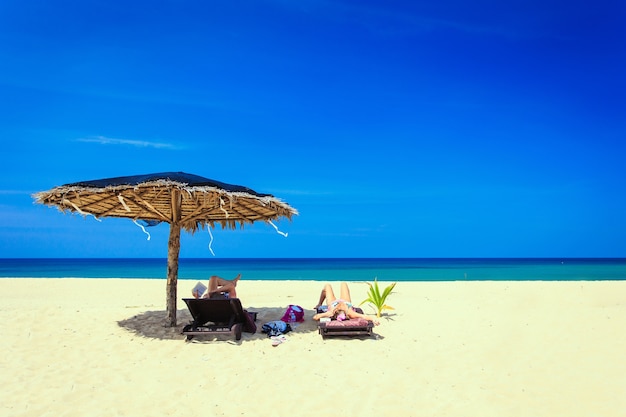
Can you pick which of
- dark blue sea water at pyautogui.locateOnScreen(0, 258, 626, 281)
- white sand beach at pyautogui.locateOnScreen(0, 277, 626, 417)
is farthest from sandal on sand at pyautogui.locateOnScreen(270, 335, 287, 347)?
dark blue sea water at pyautogui.locateOnScreen(0, 258, 626, 281)

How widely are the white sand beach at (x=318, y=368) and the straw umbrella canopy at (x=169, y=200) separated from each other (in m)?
1.83

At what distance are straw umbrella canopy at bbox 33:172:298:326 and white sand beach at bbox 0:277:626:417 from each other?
1.83m

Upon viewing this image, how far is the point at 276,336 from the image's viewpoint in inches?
263

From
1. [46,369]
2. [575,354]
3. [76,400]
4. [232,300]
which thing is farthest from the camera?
[232,300]

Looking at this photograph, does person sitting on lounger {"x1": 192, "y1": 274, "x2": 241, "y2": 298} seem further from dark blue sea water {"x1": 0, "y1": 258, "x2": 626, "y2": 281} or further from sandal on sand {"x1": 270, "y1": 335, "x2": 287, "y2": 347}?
dark blue sea water {"x1": 0, "y1": 258, "x2": 626, "y2": 281}

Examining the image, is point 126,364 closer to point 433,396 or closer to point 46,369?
point 46,369

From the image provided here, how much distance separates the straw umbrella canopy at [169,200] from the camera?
6512 mm

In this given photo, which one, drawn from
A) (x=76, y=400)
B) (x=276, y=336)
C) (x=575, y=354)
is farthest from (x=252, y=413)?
(x=575, y=354)

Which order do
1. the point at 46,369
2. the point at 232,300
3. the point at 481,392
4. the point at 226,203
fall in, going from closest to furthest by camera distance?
the point at 481,392 < the point at 46,369 < the point at 232,300 < the point at 226,203

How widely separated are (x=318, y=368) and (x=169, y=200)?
434 centimetres

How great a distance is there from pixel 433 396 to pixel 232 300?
341cm

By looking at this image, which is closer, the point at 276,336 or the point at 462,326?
the point at 276,336

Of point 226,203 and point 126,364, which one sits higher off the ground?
point 226,203

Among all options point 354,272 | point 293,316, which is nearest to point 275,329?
point 293,316
